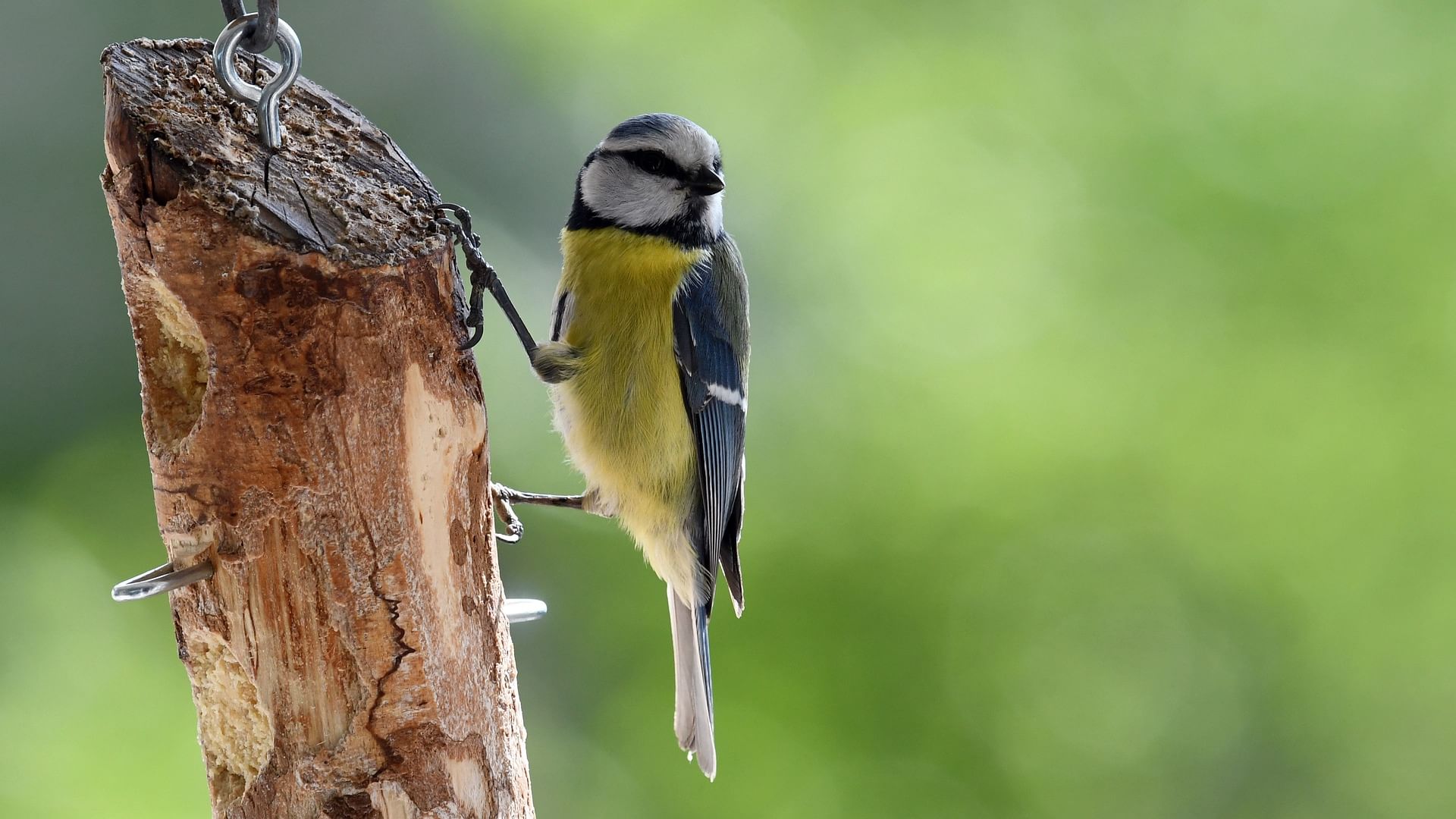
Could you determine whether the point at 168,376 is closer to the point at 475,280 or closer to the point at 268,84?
the point at 268,84

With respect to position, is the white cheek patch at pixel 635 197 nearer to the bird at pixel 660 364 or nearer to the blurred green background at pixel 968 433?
the bird at pixel 660 364

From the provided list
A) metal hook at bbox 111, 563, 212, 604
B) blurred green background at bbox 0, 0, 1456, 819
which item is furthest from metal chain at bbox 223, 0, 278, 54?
blurred green background at bbox 0, 0, 1456, 819

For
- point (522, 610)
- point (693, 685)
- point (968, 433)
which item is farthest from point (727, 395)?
point (968, 433)

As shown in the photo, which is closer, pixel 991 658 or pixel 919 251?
pixel 991 658

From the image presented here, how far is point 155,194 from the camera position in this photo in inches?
34.6

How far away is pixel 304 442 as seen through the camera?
0.92m

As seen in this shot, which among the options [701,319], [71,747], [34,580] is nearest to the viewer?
[701,319]

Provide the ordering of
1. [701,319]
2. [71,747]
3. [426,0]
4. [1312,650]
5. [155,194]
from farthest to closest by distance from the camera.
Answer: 1. [426,0]
2. [1312,650]
3. [71,747]
4. [701,319]
5. [155,194]

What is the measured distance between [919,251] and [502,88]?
3.79ft

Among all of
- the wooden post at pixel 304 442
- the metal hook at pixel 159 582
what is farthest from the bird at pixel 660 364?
the metal hook at pixel 159 582

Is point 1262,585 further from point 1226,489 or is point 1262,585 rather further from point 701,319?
point 701,319

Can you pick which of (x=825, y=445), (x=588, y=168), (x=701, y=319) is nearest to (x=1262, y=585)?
(x=825, y=445)

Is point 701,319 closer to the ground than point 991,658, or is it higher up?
higher up

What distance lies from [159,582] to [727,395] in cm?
89
